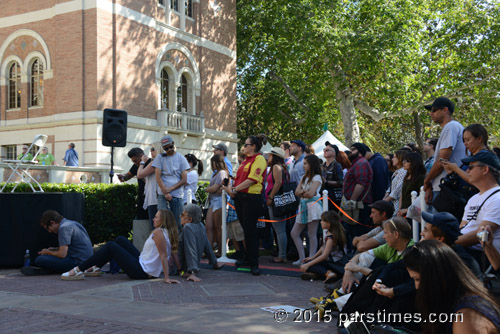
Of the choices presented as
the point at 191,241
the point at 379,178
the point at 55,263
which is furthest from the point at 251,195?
the point at 55,263

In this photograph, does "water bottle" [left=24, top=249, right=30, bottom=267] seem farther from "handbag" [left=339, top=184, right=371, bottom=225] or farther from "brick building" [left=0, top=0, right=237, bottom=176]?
"brick building" [left=0, top=0, right=237, bottom=176]

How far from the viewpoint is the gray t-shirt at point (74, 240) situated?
867 centimetres

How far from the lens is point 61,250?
8.70m

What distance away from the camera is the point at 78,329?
17.5ft

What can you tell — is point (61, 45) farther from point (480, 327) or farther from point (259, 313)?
point (480, 327)

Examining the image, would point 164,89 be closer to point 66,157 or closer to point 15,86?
point 15,86

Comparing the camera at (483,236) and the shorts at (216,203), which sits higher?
the shorts at (216,203)

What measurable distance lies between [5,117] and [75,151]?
665cm

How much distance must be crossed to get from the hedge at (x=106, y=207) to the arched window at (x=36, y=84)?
13.6 metres

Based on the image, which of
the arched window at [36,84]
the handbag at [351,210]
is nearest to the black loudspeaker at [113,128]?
the handbag at [351,210]

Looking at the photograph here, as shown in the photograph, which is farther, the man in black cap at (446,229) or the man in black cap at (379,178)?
the man in black cap at (379,178)

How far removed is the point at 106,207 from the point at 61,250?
3722 millimetres

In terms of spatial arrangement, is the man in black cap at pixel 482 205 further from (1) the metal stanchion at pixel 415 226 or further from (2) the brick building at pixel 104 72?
(2) the brick building at pixel 104 72

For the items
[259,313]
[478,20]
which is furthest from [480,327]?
[478,20]
